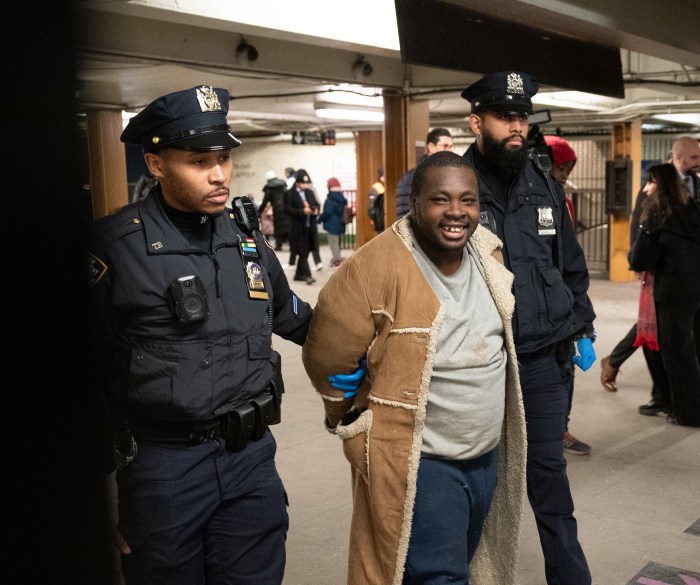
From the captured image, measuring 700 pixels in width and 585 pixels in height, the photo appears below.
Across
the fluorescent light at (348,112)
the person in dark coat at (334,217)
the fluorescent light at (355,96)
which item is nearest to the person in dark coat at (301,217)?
the person in dark coat at (334,217)

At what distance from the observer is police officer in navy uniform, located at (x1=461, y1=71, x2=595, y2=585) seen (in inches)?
127

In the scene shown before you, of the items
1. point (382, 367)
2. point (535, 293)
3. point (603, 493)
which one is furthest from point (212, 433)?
point (603, 493)

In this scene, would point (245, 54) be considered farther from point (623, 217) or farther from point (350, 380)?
point (623, 217)

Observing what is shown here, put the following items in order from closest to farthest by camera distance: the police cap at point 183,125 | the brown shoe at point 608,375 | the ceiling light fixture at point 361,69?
1. the police cap at point 183,125
2. the brown shoe at point 608,375
3. the ceiling light fixture at point 361,69

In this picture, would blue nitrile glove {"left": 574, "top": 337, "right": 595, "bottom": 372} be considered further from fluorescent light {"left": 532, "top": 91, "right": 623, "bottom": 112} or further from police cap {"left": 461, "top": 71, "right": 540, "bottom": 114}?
fluorescent light {"left": 532, "top": 91, "right": 623, "bottom": 112}

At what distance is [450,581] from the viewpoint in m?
2.61

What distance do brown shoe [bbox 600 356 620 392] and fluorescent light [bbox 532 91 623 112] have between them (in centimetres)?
530

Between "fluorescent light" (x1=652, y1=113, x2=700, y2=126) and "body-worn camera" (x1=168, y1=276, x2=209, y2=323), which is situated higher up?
"fluorescent light" (x1=652, y1=113, x2=700, y2=126)

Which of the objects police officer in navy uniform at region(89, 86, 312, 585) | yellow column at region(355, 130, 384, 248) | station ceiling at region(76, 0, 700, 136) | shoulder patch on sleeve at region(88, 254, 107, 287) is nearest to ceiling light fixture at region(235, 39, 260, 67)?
station ceiling at region(76, 0, 700, 136)

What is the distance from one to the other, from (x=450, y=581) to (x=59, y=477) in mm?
2001

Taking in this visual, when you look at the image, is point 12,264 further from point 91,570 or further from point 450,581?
point 450,581

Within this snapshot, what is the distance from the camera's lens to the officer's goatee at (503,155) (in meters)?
3.29

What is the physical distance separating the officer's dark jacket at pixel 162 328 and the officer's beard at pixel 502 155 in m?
1.33

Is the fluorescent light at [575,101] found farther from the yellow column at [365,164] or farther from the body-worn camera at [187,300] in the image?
the body-worn camera at [187,300]
